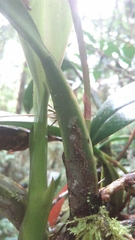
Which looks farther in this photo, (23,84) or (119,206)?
(23,84)

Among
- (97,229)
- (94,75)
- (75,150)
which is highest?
(94,75)

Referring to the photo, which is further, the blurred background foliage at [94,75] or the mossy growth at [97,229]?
the blurred background foliage at [94,75]

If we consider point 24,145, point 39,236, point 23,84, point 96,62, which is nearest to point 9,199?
point 39,236

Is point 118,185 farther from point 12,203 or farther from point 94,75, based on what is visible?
point 94,75

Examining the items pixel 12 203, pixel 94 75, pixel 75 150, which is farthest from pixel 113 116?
pixel 94 75

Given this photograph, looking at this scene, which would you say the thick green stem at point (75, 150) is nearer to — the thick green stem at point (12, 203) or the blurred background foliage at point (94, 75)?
the thick green stem at point (12, 203)

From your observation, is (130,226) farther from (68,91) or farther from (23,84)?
(23,84)

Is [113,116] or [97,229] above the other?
[113,116]

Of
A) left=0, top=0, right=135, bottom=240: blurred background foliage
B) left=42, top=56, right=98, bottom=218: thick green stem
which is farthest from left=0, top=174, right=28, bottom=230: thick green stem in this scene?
left=0, top=0, right=135, bottom=240: blurred background foliage

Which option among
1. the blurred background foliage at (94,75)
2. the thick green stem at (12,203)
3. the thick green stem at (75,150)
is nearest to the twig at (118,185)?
the thick green stem at (75,150)
